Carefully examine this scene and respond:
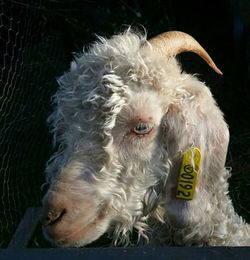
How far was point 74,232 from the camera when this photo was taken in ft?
7.00

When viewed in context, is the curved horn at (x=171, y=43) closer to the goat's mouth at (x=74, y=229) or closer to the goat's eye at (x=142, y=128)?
the goat's eye at (x=142, y=128)

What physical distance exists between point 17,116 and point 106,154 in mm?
2648

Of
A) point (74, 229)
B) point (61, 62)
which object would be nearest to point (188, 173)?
point (74, 229)

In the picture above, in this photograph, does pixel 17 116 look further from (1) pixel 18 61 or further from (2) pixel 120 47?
(2) pixel 120 47

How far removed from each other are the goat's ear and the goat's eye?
91 millimetres

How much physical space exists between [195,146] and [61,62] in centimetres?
377

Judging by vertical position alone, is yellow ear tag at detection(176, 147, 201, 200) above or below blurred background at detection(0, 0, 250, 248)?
above

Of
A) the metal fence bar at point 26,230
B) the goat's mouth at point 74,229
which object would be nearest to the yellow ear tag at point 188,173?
the goat's mouth at point 74,229

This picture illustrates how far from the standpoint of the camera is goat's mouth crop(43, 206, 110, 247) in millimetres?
2100

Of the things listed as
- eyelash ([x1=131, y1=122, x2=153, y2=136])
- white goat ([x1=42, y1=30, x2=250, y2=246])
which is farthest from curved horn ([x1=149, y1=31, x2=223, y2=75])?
eyelash ([x1=131, y1=122, x2=153, y2=136])

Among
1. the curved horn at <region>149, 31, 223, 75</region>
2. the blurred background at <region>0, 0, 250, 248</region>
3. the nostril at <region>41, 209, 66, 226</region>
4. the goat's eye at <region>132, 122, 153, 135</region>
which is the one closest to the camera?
the nostril at <region>41, 209, 66, 226</region>

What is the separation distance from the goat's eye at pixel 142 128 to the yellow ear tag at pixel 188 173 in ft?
0.67

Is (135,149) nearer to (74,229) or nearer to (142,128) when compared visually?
(142,128)

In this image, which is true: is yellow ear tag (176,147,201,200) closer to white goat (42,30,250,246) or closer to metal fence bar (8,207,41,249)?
white goat (42,30,250,246)
